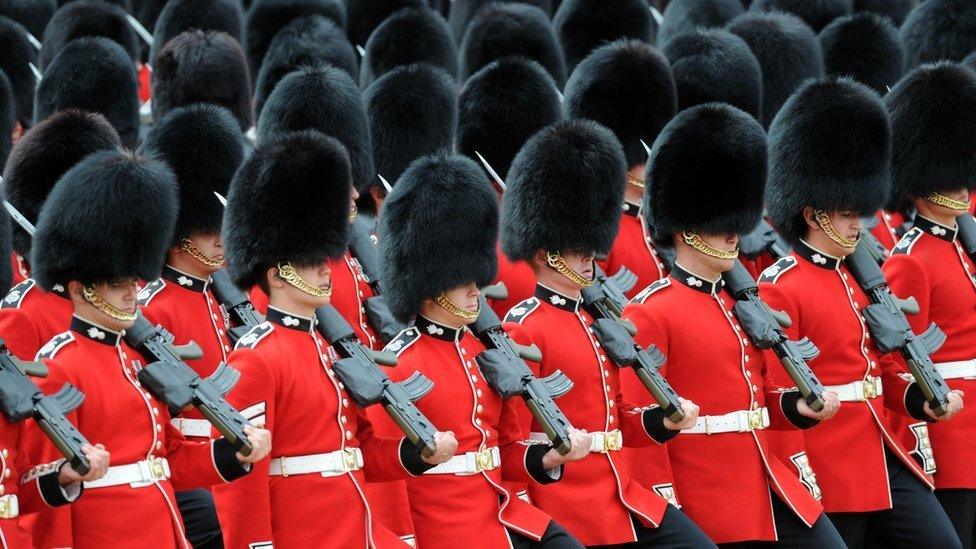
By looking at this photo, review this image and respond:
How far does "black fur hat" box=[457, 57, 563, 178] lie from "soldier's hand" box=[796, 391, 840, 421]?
2.13 m

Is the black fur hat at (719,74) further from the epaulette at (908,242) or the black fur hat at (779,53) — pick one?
the epaulette at (908,242)

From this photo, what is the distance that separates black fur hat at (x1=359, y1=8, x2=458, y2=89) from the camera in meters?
9.04

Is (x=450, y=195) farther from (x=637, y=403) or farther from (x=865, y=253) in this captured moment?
(x=865, y=253)

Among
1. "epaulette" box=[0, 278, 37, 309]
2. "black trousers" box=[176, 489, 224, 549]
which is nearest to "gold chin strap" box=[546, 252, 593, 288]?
"black trousers" box=[176, 489, 224, 549]

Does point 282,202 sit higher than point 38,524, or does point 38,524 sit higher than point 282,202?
point 282,202

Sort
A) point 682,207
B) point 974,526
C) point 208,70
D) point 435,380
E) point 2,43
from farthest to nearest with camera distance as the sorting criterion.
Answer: point 2,43
point 208,70
point 974,526
point 682,207
point 435,380

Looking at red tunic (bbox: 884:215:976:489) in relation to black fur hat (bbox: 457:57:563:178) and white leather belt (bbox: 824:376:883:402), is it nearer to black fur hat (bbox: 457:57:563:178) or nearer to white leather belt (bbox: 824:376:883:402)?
white leather belt (bbox: 824:376:883:402)

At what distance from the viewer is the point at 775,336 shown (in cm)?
548

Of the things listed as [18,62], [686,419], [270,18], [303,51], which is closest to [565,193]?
[686,419]

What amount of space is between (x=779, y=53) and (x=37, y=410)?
5341mm

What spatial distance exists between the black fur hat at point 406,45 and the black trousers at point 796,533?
404cm

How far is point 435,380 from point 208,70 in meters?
3.39

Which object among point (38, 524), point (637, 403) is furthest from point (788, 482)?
point (38, 524)

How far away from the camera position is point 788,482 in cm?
549
